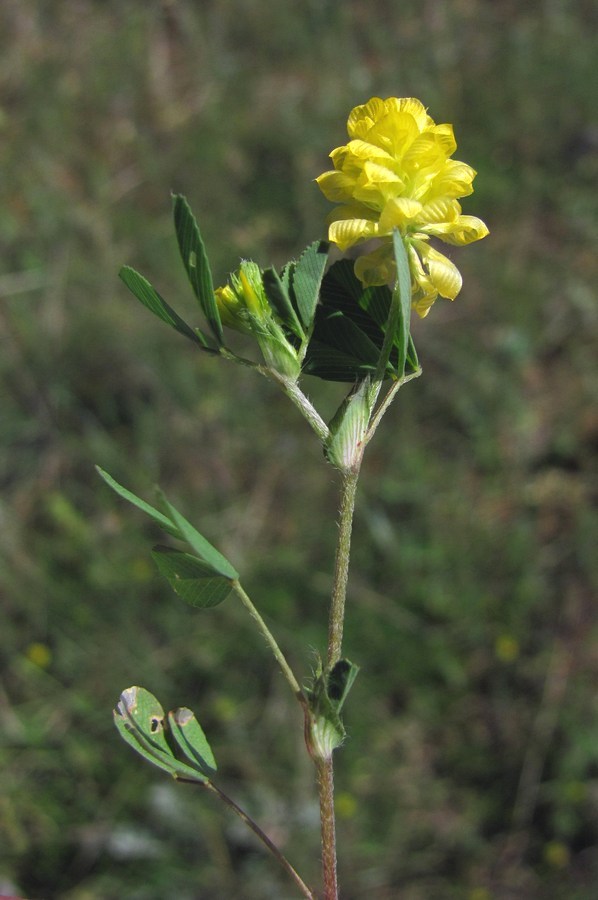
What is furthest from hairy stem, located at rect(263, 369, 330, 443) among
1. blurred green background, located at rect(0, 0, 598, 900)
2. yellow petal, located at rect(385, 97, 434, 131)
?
blurred green background, located at rect(0, 0, 598, 900)

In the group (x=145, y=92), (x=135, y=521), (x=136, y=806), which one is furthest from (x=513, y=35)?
(x=136, y=806)

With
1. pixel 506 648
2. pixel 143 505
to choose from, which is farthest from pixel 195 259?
pixel 506 648

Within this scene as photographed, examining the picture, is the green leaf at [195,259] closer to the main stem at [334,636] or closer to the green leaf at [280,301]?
the green leaf at [280,301]

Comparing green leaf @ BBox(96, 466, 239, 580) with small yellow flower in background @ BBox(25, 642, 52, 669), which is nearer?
green leaf @ BBox(96, 466, 239, 580)

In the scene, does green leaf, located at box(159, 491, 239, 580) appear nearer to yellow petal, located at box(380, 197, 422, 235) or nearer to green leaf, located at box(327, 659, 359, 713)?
green leaf, located at box(327, 659, 359, 713)

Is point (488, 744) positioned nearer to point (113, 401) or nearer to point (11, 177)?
point (113, 401)
